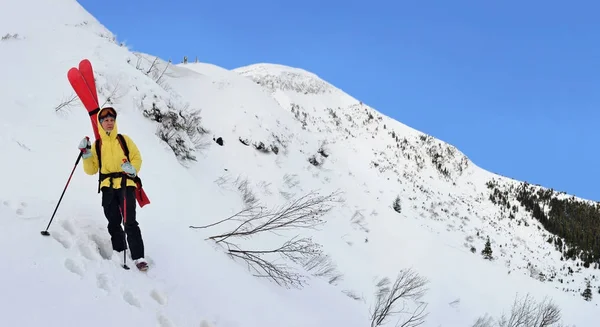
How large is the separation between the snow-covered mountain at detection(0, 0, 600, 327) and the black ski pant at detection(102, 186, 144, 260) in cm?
19

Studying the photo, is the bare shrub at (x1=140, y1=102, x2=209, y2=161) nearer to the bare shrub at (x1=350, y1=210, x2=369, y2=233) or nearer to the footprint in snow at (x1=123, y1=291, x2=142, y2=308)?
the footprint in snow at (x1=123, y1=291, x2=142, y2=308)

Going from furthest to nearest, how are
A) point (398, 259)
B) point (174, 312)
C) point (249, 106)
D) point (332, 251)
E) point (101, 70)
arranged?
1. point (249, 106)
2. point (398, 259)
3. point (332, 251)
4. point (101, 70)
5. point (174, 312)

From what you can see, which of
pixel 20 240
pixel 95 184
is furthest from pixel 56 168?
pixel 20 240

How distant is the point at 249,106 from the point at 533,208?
53612 mm

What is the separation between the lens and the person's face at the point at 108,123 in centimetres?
467

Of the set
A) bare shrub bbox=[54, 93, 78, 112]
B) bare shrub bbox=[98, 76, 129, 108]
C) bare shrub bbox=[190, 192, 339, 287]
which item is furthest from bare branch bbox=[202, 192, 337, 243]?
bare shrub bbox=[98, 76, 129, 108]

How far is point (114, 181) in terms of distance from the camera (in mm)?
4762

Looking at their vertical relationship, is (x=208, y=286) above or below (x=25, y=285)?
above

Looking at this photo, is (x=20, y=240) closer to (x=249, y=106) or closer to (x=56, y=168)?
(x=56, y=168)

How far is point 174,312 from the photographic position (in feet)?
13.6

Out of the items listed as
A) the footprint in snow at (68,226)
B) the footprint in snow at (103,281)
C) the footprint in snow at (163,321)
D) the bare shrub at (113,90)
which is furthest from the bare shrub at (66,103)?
the footprint in snow at (163,321)

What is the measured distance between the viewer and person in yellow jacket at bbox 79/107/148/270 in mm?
4664

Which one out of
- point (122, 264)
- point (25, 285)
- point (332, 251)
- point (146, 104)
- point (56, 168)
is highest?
point (146, 104)

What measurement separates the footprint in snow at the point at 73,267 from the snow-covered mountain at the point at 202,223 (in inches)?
1.3
